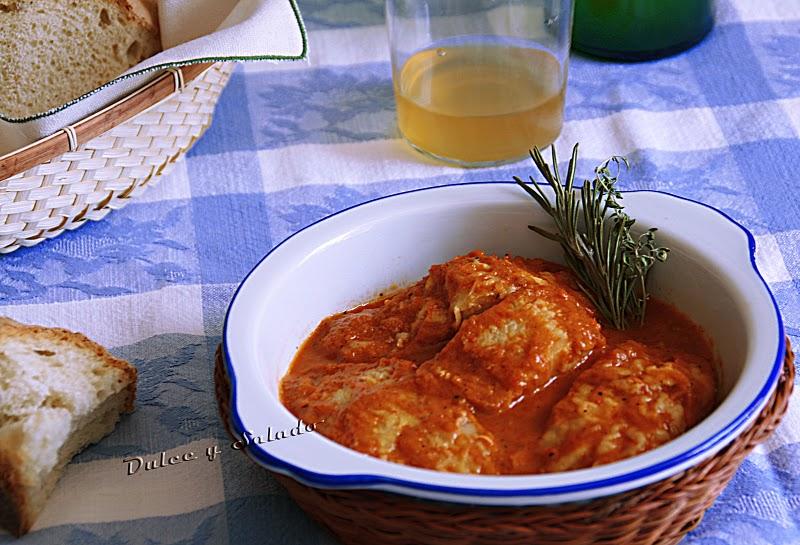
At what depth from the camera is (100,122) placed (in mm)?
1891

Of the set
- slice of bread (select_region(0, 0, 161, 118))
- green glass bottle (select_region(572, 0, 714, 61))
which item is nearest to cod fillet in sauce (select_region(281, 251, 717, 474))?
slice of bread (select_region(0, 0, 161, 118))

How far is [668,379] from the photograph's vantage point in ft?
4.43

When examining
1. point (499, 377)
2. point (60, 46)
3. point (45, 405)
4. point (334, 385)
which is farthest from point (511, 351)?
point (60, 46)

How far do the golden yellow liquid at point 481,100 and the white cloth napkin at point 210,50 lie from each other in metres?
0.32

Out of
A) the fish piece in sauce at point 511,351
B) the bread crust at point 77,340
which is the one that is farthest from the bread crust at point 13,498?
the fish piece in sauce at point 511,351

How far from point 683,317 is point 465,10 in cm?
96

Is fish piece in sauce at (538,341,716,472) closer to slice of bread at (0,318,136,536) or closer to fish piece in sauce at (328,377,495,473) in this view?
fish piece in sauce at (328,377,495,473)

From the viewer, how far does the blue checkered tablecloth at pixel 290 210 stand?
4.93ft

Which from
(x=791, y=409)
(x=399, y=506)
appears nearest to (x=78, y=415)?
(x=399, y=506)

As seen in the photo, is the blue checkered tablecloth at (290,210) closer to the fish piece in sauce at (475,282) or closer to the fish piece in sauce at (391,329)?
the fish piece in sauce at (391,329)

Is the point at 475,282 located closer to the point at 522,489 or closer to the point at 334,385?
the point at 334,385

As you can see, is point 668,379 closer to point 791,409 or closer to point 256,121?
point 791,409

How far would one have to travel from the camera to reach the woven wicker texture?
117 cm

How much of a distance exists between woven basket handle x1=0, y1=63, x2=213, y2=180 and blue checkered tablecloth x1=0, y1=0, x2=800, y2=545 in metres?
0.29
